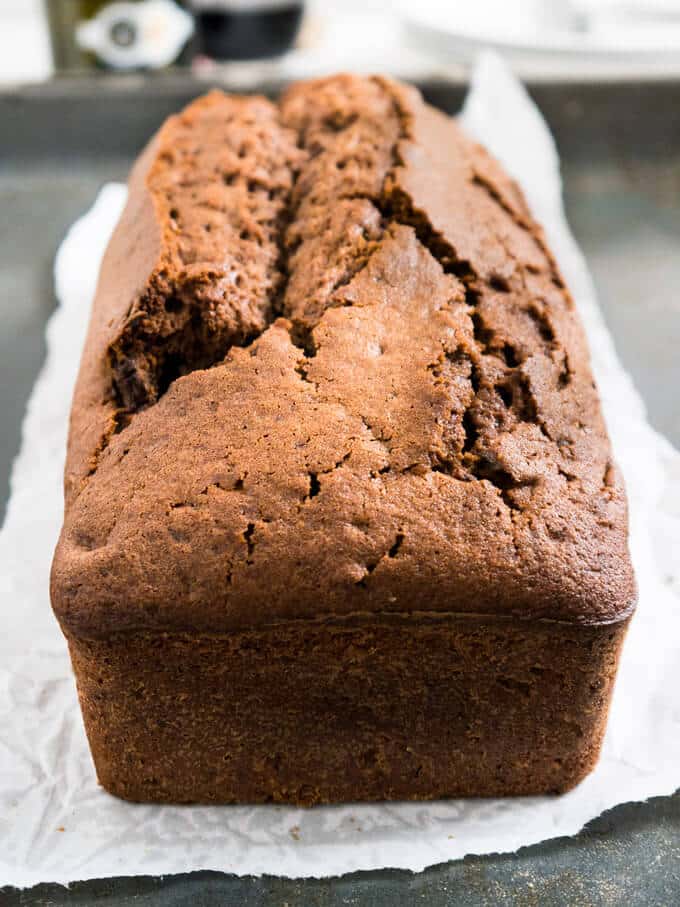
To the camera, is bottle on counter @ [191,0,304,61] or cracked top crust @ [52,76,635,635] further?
bottle on counter @ [191,0,304,61]

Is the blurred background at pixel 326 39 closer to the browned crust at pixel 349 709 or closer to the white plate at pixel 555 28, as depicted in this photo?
the white plate at pixel 555 28

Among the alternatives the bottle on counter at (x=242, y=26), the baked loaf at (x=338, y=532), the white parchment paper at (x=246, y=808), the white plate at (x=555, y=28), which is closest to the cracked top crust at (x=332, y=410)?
the baked loaf at (x=338, y=532)

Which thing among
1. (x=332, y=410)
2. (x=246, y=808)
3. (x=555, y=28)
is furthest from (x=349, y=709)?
(x=555, y=28)

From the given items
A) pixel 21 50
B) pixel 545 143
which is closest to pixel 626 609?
pixel 545 143

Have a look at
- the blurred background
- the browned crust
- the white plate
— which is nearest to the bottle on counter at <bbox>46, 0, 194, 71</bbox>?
the blurred background

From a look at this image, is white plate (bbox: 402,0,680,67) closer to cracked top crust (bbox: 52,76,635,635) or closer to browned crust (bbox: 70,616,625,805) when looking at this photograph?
cracked top crust (bbox: 52,76,635,635)

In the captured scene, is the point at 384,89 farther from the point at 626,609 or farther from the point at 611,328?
the point at 626,609
